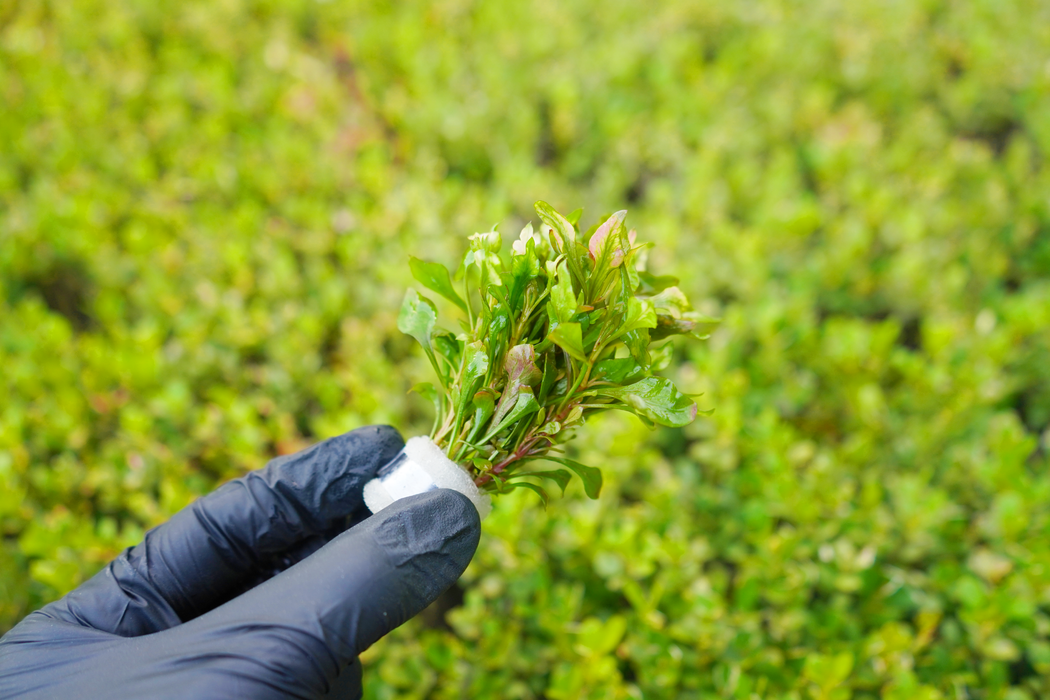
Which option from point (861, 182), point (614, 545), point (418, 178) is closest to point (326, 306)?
point (418, 178)

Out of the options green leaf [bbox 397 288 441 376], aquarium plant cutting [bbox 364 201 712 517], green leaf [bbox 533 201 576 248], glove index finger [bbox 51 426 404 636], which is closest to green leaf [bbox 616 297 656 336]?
aquarium plant cutting [bbox 364 201 712 517]

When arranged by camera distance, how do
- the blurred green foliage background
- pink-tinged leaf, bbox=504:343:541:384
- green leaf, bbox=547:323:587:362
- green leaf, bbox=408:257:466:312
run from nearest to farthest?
1. green leaf, bbox=547:323:587:362
2. pink-tinged leaf, bbox=504:343:541:384
3. green leaf, bbox=408:257:466:312
4. the blurred green foliage background

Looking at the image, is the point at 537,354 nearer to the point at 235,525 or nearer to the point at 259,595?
the point at 259,595

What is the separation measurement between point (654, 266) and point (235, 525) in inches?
63.0

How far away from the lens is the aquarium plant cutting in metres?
0.97

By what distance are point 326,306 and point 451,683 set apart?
1.21 metres

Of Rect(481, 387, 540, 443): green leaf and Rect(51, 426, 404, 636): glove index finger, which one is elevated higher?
Rect(481, 387, 540, 443): green leaf

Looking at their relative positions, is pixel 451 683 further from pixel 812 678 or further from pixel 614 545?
pixel 812 678

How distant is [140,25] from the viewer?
9.97 ft

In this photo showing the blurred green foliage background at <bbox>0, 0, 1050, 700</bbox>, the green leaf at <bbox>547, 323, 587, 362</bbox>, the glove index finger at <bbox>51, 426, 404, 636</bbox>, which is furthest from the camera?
the blurred green foliage background at <bbox>0, 0, 1050, 700</bbox>

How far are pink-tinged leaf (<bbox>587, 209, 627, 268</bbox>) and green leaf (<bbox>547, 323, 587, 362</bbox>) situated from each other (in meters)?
0.16

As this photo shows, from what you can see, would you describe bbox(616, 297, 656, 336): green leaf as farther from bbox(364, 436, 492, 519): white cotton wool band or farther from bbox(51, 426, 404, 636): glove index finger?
bbox(51, 426, 404, 636): glove index finger

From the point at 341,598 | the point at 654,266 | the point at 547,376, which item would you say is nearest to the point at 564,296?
the point at 547,376

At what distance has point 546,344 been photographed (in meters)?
1.05
